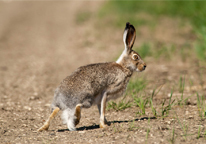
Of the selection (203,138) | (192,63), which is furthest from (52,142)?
(192,63)

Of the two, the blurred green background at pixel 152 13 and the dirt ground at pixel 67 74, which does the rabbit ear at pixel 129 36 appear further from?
the blurred green background at pixel 152 13

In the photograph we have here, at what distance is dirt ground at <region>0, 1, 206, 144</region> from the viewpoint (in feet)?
14.1

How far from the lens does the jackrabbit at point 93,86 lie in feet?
14.3

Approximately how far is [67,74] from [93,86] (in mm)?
4349

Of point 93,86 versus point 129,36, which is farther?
point 129,36

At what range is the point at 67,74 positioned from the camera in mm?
8820

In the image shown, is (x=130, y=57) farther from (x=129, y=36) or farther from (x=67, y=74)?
(x=67, y=74)

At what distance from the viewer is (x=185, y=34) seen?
11727 millimetres

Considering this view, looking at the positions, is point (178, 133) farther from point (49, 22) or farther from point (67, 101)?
point (49, 22)

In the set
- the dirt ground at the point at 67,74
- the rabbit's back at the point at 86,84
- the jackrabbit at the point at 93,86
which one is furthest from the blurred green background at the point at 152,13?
the rabbit's back at the point at 86,84

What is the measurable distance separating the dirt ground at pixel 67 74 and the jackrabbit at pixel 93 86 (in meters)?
0.31

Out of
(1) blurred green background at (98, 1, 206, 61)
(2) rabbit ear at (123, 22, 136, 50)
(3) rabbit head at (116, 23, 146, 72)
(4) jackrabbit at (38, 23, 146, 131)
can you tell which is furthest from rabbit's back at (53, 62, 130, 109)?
(1) blurred green background at (98, 1, 206, 61)

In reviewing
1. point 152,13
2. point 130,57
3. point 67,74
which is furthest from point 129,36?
point 152,13

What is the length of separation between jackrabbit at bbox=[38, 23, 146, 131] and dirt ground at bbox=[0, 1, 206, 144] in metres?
0.31
